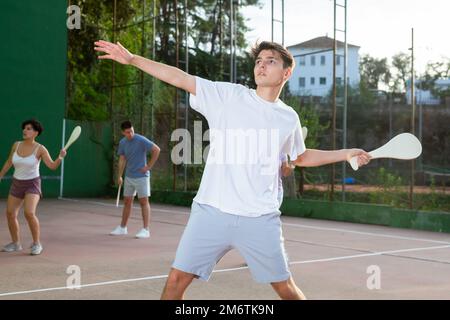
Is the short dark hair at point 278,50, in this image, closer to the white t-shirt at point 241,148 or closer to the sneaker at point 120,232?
the white t-shirt at point 241,148

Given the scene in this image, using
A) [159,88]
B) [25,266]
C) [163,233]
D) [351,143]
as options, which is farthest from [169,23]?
[25,266]

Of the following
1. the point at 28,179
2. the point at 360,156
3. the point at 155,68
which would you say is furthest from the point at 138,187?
the point at 155,68

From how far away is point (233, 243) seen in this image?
349cm

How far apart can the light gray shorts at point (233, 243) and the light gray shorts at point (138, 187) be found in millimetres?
6482

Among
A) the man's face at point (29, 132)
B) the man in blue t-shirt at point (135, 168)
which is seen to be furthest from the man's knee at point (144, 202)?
the man's face at point (29, 132)

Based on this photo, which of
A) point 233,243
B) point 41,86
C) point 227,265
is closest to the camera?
point 233,243

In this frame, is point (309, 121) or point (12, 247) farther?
point (309, 121)

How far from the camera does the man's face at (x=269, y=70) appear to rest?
361 centimetres

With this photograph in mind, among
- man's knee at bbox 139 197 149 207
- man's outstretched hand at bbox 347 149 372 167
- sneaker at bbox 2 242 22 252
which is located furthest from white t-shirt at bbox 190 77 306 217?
man's knee at bbox 139 197 149 207

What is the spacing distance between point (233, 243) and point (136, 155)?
6.61m

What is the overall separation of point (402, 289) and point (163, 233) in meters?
5.15

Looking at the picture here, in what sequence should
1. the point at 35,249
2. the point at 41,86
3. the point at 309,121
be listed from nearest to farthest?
1. the point at 35,249
2. the point at 309,121
3. the point at 41,86

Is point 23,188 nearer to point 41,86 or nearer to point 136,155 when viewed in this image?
point 136,155

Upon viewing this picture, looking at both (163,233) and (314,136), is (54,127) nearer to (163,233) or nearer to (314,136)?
(314,136)
